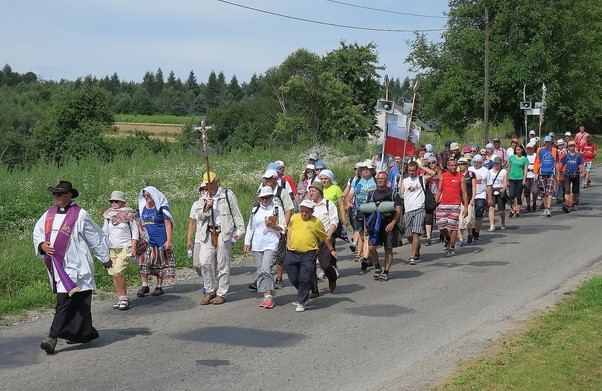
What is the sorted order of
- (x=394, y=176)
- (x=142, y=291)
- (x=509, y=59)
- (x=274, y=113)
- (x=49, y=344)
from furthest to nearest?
(x=274, y=113) → (x=509, y=59) → (x=394, y=176) → (x=142, y=291) → (x=49, y=344)

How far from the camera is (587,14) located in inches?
2035

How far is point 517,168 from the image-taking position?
822 inches

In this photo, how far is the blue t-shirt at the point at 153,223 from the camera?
1227 cm

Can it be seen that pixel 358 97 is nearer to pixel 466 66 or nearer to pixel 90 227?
pixel 466 66

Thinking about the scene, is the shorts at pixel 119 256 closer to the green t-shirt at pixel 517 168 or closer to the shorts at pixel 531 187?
the green t-shirt at pixel 517 168

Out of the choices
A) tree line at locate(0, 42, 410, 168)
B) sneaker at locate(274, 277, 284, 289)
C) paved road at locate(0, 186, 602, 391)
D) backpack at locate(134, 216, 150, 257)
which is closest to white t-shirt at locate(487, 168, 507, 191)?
paved road at locate(0, 186, 602, 391)

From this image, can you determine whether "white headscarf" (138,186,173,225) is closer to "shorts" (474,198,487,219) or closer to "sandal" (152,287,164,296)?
"sandal" (152,287,164,296)

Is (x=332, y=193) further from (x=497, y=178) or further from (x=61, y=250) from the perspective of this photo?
(x=497, y=178)

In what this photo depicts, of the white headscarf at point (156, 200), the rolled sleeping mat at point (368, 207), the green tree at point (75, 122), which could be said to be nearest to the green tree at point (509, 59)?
the green tree at point (75, 122)

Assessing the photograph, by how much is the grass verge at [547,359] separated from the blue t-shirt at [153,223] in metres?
5.46

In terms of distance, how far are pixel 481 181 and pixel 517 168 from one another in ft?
10.5

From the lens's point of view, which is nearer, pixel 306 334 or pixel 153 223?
pixel 306 334

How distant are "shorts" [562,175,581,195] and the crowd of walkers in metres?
4.91

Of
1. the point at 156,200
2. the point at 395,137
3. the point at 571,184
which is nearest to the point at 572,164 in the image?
the point at 571,184
